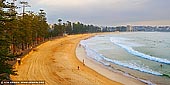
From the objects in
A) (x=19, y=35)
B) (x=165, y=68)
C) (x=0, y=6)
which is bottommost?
(x=165, y=68)

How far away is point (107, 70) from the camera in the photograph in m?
36.1

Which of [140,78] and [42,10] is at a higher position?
[42,10]

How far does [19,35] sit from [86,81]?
18.8 m

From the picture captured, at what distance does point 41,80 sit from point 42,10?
56.4 metres

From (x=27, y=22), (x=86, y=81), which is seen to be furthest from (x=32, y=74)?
(x=27, y=22)

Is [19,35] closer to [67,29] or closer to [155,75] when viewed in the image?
[155,75]

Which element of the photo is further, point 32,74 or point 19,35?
point 19,35

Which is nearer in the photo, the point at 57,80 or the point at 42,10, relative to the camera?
the point at 57,80

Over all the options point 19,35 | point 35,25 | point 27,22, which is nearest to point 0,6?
point 19,35

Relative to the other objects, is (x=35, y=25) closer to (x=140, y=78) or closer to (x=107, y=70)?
(x=107, y=70)

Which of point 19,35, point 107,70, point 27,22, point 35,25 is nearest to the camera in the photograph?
point 107,70

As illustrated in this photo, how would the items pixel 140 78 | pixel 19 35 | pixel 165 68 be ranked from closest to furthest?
pixel 140 78 → pixel 165 68 → pixel 19 35

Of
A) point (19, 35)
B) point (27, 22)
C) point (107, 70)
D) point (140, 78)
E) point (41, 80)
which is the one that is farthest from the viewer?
point (27, 22)

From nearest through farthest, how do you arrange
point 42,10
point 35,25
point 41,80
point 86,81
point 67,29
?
1. point 41,80
2. point 86,81
3. point 35,25
4. point 42,10
5. point 67,29
